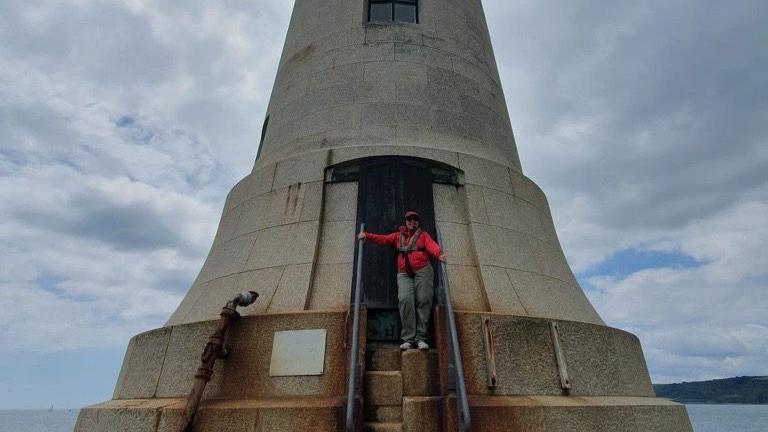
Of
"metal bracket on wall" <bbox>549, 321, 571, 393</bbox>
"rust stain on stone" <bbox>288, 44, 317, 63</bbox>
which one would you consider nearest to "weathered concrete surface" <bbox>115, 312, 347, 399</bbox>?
"metal bracket on wall" <bbox>549, 321, 571, 393</bbox>

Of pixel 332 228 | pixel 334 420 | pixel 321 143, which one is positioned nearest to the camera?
pixel 334 420

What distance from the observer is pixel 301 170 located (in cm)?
796

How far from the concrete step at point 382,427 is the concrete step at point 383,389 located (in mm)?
230

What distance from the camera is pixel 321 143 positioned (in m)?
8.59

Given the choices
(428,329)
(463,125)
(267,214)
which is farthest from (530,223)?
(267,214)

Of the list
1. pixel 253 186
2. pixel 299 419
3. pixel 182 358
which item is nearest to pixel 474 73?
pixel 253 186

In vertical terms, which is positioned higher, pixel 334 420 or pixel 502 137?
pixel 502 137

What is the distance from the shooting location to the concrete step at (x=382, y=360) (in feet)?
17.3

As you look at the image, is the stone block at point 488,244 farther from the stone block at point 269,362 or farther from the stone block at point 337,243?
the stone block at point 269,362

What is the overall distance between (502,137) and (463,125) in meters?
1.15

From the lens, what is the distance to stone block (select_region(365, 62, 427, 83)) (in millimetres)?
9344

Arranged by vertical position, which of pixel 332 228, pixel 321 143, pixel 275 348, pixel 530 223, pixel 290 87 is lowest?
pixel 275 348

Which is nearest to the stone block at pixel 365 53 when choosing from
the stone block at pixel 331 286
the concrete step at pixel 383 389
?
the stone block at pixel 331 286

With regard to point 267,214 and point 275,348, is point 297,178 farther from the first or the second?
point 275,348
